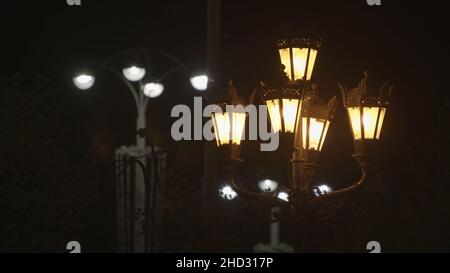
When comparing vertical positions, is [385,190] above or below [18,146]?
below

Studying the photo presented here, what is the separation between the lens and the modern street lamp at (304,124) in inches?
448

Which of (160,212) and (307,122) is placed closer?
(307,122)

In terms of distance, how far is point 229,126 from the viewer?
39.0 ft

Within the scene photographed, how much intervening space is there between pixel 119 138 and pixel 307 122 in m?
18.1

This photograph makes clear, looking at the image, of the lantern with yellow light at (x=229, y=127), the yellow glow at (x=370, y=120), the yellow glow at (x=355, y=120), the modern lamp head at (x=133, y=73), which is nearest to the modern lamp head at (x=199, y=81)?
the modern lamp head at (x=133, y=73)

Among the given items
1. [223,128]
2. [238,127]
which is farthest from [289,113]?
[223,128]

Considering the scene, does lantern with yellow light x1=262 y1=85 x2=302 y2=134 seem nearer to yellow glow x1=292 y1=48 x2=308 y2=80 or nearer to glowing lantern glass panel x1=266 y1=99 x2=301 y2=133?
glowing lantern glass panel x1=266 y1=99 x2=301 y2=133

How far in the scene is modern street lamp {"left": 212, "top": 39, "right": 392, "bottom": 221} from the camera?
11.4 metres

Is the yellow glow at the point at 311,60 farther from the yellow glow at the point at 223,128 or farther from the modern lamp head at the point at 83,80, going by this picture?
the modern lamp head at the point at 83,80

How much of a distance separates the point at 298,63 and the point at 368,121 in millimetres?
1008

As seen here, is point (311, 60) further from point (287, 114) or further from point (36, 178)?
point (36, 178)
